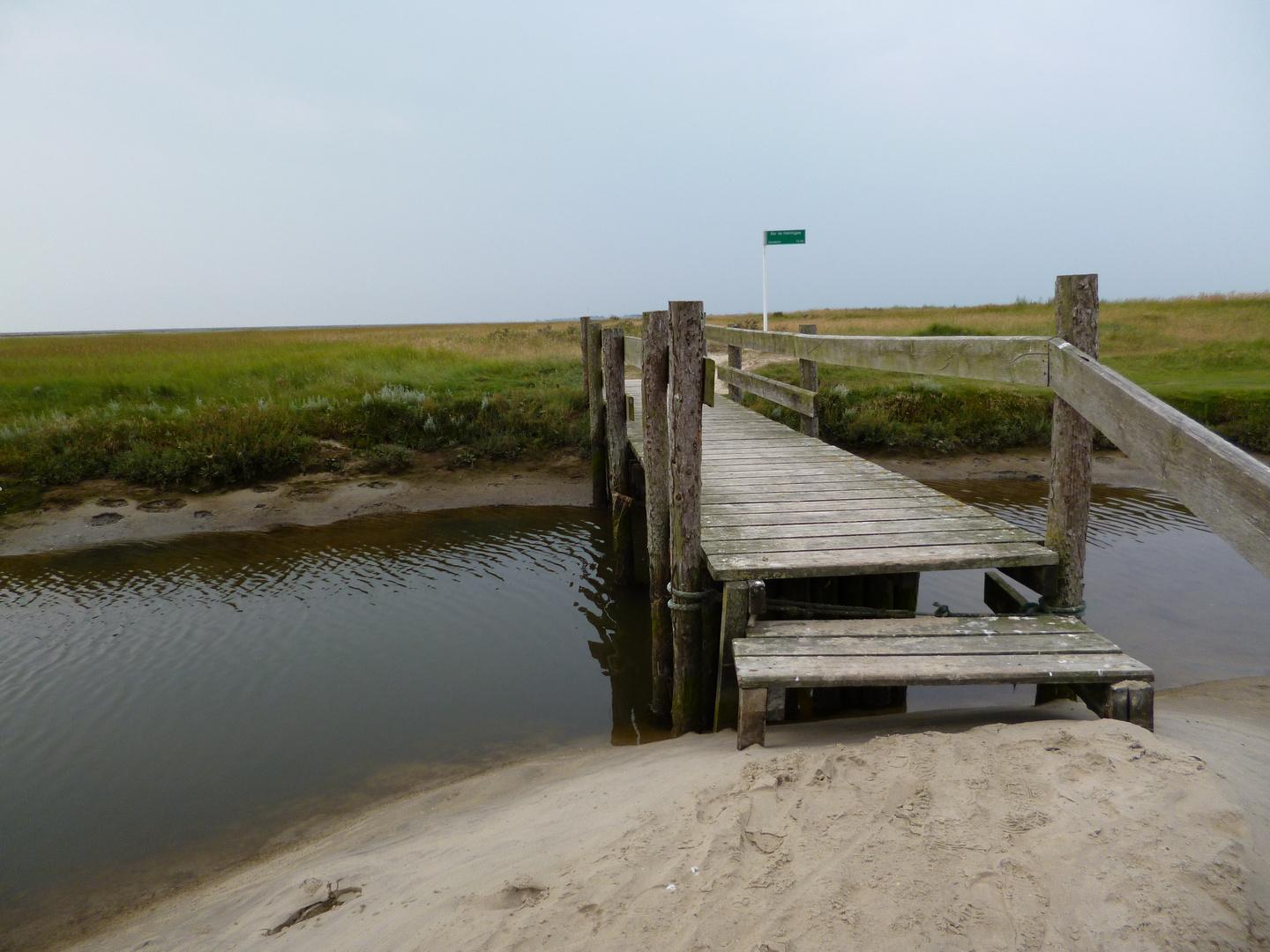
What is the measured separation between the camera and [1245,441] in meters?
11.1

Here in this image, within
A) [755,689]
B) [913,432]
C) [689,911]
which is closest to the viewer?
[689,911]

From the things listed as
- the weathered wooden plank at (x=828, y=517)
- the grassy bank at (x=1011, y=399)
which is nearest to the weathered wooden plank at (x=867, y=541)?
the weathered wooden plank at (x=828, y=517)

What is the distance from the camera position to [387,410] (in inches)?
489

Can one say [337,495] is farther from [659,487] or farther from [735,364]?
[659,487]

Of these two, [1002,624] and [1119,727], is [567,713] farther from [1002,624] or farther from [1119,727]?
[1119,727]

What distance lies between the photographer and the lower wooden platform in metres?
3.11

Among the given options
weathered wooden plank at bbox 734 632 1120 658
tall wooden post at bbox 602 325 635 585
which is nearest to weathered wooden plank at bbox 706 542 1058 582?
weathered wooden plank at bbox 734 632 1120 658

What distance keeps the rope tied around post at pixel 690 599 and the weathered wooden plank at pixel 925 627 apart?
617 millimetres

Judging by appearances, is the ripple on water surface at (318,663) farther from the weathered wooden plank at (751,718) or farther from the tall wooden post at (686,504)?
the weathered wooden plank at (751,718)

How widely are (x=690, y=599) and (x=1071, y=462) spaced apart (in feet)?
7.07

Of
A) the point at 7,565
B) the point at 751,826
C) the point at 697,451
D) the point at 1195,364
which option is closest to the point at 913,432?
the point at 1195,364

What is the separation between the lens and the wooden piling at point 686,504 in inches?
169

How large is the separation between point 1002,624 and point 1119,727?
3.12 feet

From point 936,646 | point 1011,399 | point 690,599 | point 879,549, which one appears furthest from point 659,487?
point 1011,399
